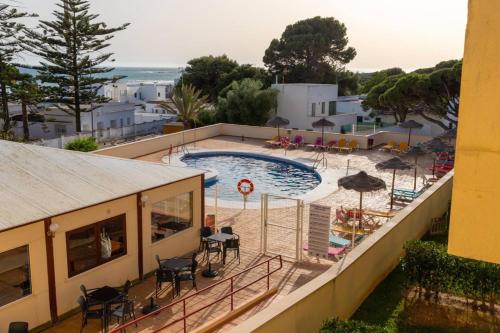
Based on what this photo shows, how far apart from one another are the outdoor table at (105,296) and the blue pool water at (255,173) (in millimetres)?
11120

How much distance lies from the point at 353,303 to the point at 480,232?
5998 mm

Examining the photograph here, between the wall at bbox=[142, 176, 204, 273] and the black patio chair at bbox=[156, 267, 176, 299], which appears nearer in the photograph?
the black patio chair at bbox=[156, 267, 176, 299]

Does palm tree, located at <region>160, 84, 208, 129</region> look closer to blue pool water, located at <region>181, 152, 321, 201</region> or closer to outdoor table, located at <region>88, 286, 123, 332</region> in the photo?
blue pool water, located at <region>181, 152, 321, 201</region>

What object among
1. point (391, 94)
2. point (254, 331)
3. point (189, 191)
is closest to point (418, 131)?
point (391, 94)

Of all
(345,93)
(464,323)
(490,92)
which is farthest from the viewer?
(345,93)

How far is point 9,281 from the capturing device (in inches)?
336

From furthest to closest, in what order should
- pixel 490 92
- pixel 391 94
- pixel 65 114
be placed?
pixel 65 114 < pixel 391 94 < pixel 490 92

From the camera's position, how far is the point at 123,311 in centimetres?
868

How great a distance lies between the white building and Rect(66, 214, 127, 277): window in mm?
31529

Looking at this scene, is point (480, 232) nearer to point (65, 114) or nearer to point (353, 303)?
point (353, 303)

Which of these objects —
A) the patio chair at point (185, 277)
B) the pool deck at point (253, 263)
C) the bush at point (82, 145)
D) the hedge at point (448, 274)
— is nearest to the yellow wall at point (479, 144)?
the pool deck at point (253, 263)

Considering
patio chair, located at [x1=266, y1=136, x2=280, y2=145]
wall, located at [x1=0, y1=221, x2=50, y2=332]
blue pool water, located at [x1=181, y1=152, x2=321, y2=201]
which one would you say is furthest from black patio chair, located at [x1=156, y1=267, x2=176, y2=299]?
patio chair, located at [x1=266, y1=136, x2=280, y2=145]

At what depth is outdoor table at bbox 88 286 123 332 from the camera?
8797 millimetres

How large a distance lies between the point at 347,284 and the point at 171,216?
4.77m
